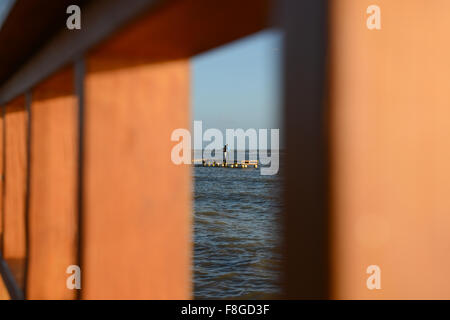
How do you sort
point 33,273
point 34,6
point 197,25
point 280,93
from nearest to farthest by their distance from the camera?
point 280,93 < point 197,25 < point 34,6 < point 33,273

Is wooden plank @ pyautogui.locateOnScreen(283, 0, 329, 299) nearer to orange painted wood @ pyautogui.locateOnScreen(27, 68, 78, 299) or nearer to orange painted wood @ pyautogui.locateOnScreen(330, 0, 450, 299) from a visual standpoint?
orange painted wood @ pyautogui.locateOnScreen(330, 0, 450, 299)

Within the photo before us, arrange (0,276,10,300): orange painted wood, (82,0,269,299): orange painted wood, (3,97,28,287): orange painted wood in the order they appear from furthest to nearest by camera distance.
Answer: (3,97,28,287): orange painted wood → (0,276,10,300): orange painted wood → (82,0,269,299): orange painted wood

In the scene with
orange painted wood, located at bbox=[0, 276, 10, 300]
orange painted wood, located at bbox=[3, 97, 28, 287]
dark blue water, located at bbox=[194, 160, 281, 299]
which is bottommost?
dark blue water, located at bbox=[194, 160, 281, 299]

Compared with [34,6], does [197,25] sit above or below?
below

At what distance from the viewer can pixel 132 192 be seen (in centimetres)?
262

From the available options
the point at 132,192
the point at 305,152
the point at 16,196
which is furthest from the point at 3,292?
the point at 305,152

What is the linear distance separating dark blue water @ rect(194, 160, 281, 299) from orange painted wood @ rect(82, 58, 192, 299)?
662 millimetres

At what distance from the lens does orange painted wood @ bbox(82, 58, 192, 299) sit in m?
2.57

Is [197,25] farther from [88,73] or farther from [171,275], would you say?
[171,275]

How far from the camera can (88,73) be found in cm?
258

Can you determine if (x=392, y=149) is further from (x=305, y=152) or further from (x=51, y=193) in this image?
(x=51, y=193)

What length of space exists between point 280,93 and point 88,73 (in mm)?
1673

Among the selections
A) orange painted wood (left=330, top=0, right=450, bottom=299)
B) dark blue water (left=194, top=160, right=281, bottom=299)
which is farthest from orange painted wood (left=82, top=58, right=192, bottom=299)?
orange painted wood (left=330, top=0, right=450, bottom=299)
